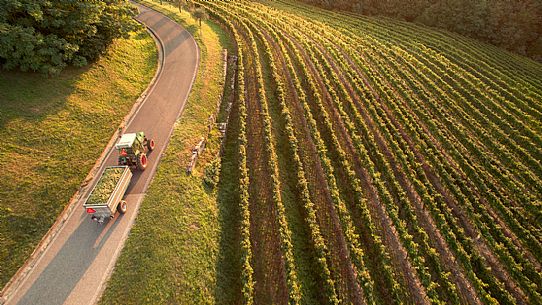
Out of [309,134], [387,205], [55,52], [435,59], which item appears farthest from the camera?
[435,59]

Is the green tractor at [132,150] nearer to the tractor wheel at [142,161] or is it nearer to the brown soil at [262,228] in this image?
the tractor wheel at [142,161]

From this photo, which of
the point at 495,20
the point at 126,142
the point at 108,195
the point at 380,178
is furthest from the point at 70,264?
the point at 495,20

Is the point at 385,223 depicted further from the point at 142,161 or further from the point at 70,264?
the point at 70,264

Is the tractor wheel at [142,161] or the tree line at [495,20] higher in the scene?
the tree line at [495,20]

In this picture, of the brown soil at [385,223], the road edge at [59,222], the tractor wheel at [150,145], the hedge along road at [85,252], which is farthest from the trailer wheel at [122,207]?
the brown soil at [385,223]

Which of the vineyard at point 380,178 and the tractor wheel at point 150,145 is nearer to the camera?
the vineyard at point 380,178

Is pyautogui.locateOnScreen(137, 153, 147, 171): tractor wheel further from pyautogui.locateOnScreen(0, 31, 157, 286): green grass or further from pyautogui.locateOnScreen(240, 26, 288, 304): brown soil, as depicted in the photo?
pyautogui.locateOnScreen(240, 26, 288, 304): brown soil

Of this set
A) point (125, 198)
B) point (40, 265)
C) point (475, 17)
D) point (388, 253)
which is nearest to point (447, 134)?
point (388, 253)

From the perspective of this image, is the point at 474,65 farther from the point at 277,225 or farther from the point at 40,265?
the point at 40,265
